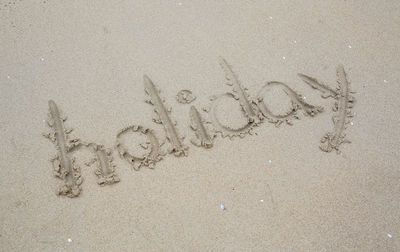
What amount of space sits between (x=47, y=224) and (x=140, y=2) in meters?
1.69

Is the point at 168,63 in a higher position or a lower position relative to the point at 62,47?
lower

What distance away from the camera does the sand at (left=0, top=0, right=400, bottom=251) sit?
179cm

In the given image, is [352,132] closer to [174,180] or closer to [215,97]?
[215,97]

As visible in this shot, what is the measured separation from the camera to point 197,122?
83.8 inches

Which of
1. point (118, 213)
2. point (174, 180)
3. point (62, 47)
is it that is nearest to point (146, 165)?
point (174, 180)

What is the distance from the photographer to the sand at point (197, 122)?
70.7 inches

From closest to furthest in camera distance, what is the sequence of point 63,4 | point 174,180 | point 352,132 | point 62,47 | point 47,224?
point 47,224, point 174,180, point 352,132, point 62,47, point 63,4

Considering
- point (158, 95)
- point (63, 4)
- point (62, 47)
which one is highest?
point (63, 4)

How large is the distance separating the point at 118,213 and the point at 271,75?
4.35 ft

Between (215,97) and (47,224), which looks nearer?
(47,224)

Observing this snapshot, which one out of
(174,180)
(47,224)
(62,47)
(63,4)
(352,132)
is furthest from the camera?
(63,4)

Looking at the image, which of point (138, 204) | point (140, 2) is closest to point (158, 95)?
point (138, 204)

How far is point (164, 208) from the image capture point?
184 cm

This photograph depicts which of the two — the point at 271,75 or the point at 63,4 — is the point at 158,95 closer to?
the point at 271,75
